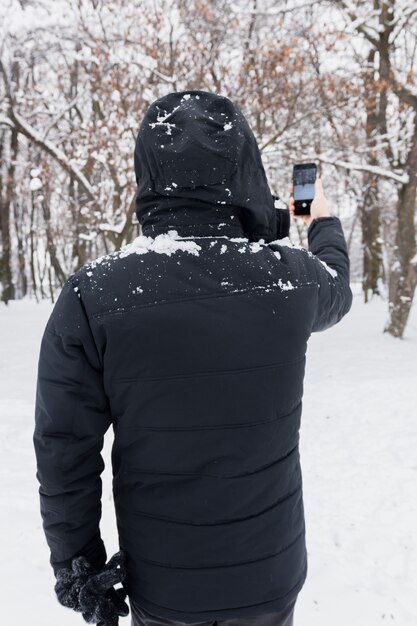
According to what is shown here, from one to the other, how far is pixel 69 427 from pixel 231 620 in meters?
0.70

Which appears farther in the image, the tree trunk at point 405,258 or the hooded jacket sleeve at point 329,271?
the tree trunk at point 405,258

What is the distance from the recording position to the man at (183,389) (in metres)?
1.24

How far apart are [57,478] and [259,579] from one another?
621 millimetres

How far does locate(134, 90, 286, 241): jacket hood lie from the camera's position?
1249 millimetres

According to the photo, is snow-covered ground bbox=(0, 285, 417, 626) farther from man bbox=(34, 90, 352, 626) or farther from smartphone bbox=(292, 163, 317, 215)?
smartphone bbox=(292, 163, 317, 215)

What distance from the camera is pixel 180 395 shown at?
1252 mm

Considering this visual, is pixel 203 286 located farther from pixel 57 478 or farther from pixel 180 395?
pixel 57 478

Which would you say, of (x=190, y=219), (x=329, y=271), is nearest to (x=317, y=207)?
(x=329, y=271)

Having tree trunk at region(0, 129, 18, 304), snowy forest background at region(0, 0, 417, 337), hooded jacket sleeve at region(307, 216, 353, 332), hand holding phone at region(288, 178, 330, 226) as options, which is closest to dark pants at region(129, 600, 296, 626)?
hooded jacket sleeve at region(307, 216, 353, 332)

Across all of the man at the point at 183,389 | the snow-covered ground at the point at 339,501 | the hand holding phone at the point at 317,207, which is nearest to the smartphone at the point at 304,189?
the hand holding phone at the point at 317,207

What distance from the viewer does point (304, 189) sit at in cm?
205

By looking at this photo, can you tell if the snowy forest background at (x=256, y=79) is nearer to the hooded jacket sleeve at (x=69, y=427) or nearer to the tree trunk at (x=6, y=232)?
the hooded jacket sleeve at (x=69, y=427)

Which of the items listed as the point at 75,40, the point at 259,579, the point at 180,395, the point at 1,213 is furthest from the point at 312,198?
the point at 1,213

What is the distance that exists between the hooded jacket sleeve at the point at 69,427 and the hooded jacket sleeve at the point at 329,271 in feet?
2.30
